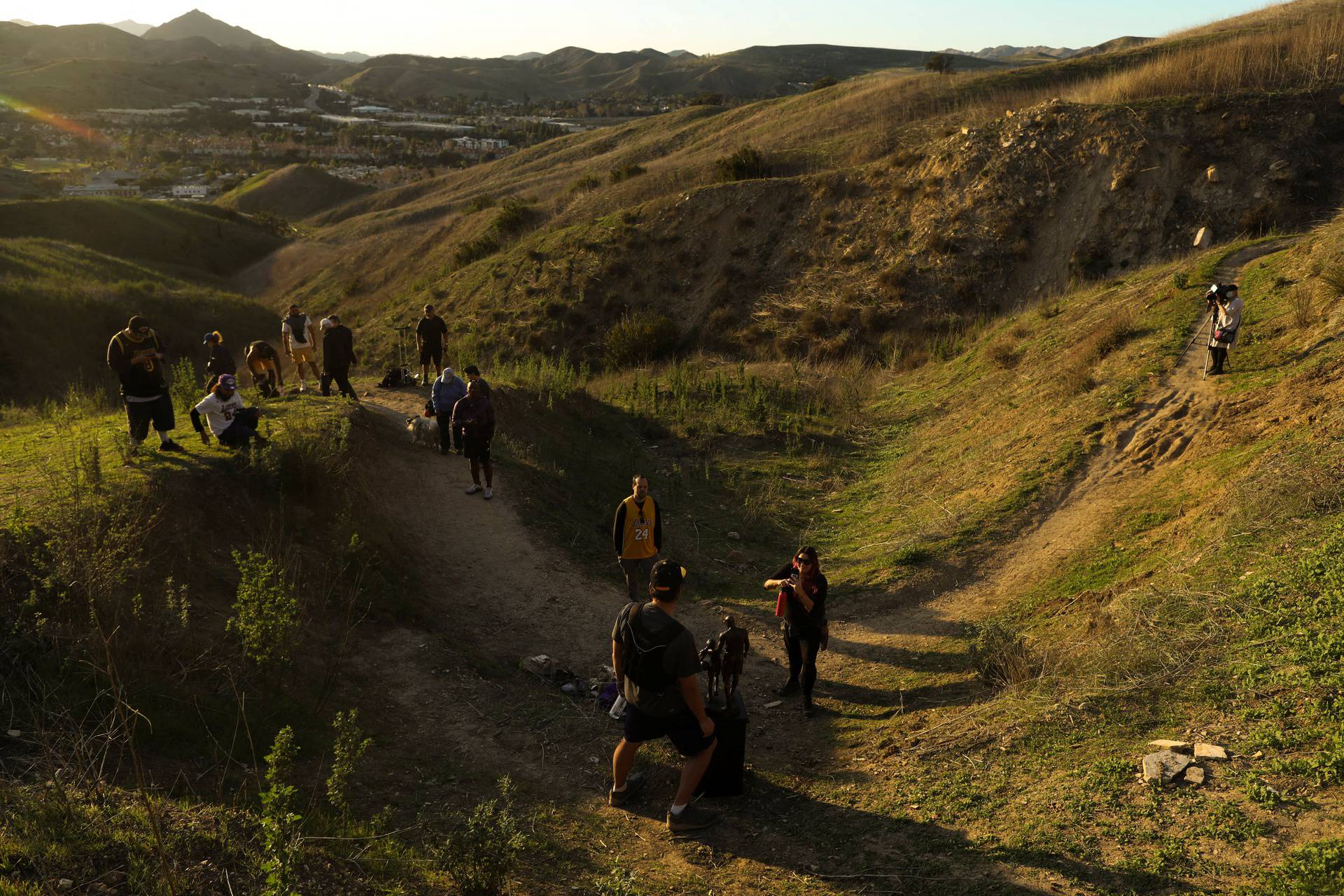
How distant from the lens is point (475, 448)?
1143 cm

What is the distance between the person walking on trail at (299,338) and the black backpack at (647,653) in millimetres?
10941

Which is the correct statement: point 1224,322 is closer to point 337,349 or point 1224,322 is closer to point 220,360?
point 337,349

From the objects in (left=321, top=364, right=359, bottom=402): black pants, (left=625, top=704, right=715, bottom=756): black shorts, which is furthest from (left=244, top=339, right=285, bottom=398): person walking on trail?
(left=625, top=704, right=715, bottom=756): black shorts

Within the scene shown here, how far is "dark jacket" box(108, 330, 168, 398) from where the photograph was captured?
9.47m

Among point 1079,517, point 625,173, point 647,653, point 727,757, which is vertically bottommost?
point 727,757

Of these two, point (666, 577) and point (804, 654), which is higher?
point (666, 577)

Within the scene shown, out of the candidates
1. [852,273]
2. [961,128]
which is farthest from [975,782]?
[961,128]

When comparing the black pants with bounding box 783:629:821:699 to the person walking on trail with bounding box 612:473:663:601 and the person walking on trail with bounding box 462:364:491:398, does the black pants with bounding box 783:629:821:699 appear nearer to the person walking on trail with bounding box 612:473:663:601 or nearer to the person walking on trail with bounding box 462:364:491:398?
the person walking on trail with bounding box 612:473:663:601

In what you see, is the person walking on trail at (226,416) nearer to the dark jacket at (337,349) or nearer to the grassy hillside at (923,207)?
the dark jacket at (337,349)

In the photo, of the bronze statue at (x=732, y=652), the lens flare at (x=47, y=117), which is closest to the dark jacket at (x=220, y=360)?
the bronze statue at (x=732, y=652)

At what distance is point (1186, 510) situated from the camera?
8.94 meters

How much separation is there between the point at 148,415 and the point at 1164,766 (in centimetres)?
1075

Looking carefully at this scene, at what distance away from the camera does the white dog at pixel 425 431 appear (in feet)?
42.7

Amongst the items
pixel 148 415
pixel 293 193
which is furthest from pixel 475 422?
pixel 293 193
